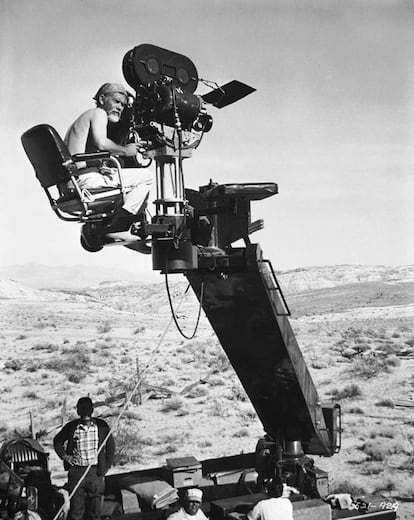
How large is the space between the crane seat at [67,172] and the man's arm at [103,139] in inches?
4.6

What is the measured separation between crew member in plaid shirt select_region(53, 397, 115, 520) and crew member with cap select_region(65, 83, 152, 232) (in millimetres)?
1876

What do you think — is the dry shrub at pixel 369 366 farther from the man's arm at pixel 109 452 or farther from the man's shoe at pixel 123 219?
the man's shoe at pixel 123 219

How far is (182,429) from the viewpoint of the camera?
16.2 m

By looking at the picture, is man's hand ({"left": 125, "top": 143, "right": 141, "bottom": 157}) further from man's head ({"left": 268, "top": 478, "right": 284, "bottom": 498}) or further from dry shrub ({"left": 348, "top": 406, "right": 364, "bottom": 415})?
dry shrub ({"left": 348, "top": 406, "right": 364, "bottom": 415})

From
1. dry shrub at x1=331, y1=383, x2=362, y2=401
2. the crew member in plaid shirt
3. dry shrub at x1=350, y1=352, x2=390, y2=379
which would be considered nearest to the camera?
the crew member in plaid shirt

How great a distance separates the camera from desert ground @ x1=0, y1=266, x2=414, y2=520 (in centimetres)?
1480

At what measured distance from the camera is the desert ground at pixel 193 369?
14.8 m

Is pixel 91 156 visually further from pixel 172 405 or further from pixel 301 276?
pixel 301 276

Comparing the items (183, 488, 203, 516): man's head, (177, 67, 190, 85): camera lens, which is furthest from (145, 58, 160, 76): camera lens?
(183, 488, 203, 516): man's head

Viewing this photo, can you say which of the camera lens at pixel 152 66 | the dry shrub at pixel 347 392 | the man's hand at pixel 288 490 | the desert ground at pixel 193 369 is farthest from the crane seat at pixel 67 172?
the dry shrub at pixel 347 392

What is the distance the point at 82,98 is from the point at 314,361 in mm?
9571

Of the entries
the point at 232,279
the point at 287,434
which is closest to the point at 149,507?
the point at 287,434

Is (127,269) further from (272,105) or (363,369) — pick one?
(363,369)

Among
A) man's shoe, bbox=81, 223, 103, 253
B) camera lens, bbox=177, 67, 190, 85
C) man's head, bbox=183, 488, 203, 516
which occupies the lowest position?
man's head, bbox=183, 488, 203, 516
